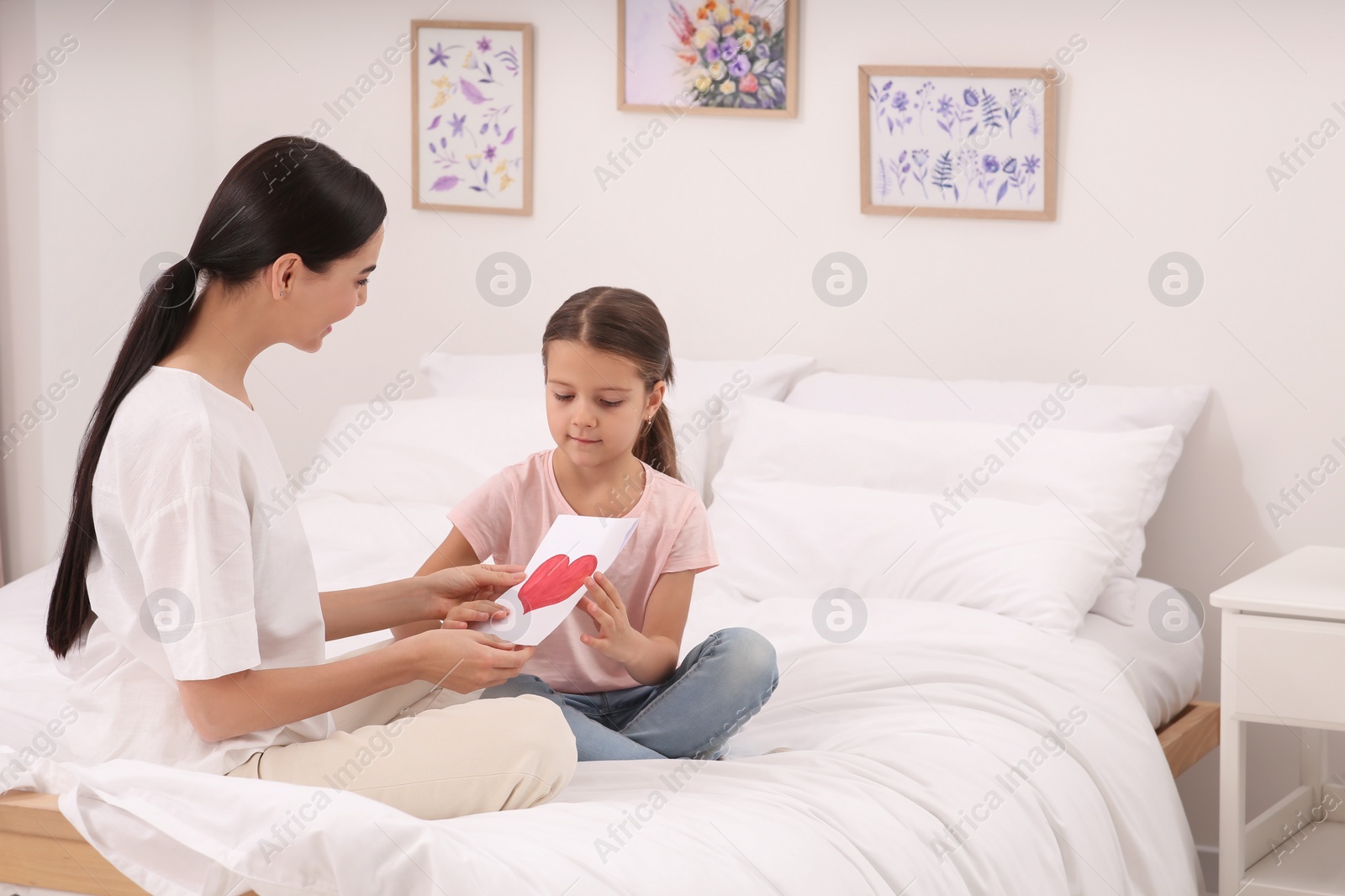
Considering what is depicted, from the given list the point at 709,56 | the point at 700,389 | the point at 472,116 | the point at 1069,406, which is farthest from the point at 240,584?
the point at 472,116

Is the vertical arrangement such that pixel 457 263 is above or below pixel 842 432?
above

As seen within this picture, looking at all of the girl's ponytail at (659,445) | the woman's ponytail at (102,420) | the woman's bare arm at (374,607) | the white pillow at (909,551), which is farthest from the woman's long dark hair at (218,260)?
the white pillow at (909,551)

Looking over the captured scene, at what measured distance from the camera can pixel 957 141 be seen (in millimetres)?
2516

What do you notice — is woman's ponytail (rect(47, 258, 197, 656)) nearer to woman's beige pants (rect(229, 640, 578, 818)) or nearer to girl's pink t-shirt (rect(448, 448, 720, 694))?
woman's beige pants (rect(229, 640, 578, 818))

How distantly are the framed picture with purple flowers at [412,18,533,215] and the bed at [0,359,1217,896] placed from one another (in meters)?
0.59

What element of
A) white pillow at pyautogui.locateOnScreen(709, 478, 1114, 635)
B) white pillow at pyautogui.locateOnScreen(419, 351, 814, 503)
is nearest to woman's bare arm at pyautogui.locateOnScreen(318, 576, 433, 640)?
white pillow at pyautogui.locateOnScreen(709, 478, 1114, 635)

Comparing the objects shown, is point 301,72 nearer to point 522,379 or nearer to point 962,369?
point 522,379

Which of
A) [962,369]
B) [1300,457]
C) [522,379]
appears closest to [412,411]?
[522,379]

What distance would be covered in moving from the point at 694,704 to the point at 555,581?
0.79 feet

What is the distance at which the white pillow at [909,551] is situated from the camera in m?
2.00

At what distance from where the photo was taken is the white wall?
232 cm

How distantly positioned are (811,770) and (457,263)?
1894 mm

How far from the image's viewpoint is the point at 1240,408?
92.6 inches

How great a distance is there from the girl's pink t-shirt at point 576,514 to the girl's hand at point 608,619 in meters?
0.13
